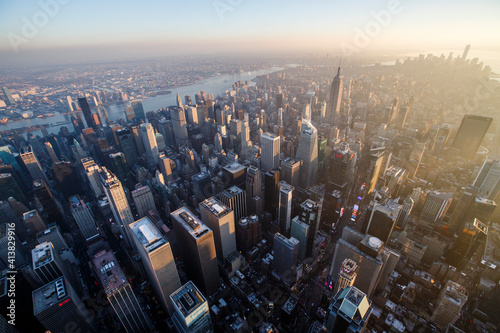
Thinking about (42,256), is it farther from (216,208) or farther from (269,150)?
(269,150)

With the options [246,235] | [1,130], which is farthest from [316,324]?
[1,130]

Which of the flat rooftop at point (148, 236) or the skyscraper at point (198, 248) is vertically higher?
the flat rooftop at point (148, 236)

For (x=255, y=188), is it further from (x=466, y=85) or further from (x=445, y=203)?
(x=466, y=85)

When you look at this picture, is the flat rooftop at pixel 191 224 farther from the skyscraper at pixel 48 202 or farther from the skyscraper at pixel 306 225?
the skyscraper at pixel 48 202

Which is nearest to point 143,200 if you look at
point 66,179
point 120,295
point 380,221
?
point 120,295

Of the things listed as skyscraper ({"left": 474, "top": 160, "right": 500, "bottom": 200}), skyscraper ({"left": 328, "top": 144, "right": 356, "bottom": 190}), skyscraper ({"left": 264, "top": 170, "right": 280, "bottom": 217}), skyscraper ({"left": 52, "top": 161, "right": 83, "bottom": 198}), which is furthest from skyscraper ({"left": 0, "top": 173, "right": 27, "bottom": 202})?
skyscraper ({"left": 474, "top": 160, "right": 500, "bottom": 200})

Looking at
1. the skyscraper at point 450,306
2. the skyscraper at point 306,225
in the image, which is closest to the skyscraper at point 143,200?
the skyscraper at point 306,225
